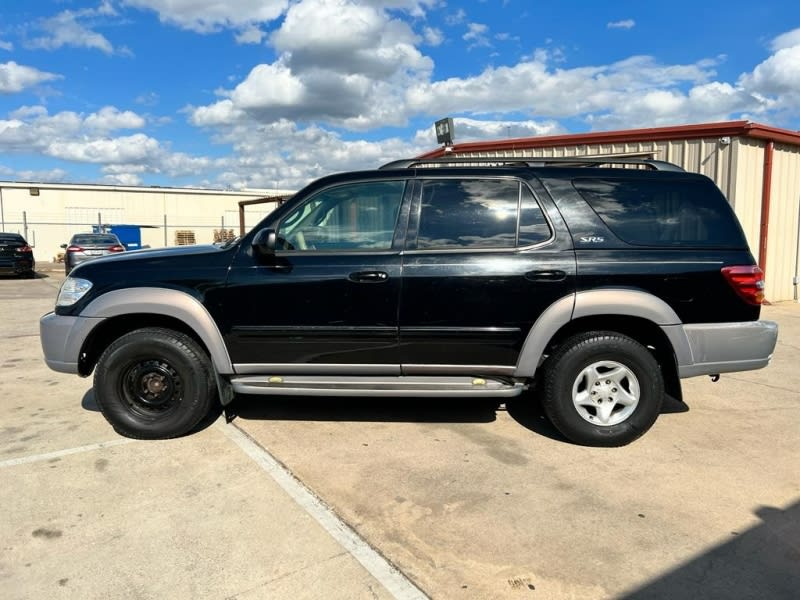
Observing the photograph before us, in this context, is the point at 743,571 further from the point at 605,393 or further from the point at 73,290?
the point at 73,290

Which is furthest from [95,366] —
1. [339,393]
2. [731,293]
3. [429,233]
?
[731,293]

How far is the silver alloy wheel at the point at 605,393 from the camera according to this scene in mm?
4094

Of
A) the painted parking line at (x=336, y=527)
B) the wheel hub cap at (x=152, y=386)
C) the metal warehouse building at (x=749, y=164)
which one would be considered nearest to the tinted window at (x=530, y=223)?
the painted parking line at (x=336, y=527)

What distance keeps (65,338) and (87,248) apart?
1515 cm

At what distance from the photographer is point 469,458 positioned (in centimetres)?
395

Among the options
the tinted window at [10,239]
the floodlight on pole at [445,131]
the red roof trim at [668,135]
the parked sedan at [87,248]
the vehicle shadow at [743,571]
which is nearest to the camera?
the vehicle shadow at [743,571]

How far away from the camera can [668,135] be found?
10578 mm

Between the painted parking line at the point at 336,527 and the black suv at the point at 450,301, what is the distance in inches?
18.2

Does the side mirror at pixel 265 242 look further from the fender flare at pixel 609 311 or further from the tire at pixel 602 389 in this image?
the tire at pixel 602 389

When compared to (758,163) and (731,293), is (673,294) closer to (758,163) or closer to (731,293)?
(731,293)

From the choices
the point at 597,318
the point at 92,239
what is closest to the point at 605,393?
the point at 597,318

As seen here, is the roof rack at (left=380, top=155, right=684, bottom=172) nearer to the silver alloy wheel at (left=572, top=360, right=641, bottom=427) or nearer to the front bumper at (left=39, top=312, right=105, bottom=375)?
the silver alloy wheel at (left=572, top=360, right=641, bottom=427)

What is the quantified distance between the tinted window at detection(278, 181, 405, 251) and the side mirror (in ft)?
0.53

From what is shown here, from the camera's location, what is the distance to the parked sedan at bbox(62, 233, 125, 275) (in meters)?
17.3
